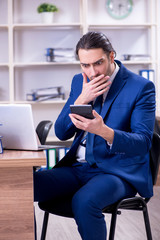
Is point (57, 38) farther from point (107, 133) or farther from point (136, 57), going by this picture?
point (107, 133)

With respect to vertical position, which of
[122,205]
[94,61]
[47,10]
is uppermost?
[47,10]

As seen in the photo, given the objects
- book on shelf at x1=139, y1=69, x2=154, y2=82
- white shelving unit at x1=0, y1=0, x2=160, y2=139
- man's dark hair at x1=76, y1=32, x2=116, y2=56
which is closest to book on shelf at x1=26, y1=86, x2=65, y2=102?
white shelving unit at x1=0, y1=0, x2=160, y2=139

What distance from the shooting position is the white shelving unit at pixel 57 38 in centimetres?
497

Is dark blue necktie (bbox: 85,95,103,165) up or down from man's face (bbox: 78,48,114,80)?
down

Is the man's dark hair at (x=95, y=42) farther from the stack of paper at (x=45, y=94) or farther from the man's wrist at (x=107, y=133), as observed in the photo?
the stack of paper at (x=45, y=94)

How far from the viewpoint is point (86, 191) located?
5.70ft

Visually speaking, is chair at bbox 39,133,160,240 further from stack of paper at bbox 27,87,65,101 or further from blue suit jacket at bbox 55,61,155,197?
stack of paper at bbox 27,87,65,101

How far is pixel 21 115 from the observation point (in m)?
1.70

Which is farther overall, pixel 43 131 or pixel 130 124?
pixel 43 131

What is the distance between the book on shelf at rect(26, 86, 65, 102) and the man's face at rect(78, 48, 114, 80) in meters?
2.97

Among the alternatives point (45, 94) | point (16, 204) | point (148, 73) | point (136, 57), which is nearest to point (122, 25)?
point (136, 57)

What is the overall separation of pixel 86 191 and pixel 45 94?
3.25 meters

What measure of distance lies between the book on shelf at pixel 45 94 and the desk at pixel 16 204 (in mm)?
3289

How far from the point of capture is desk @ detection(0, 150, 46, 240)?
1618 mm
